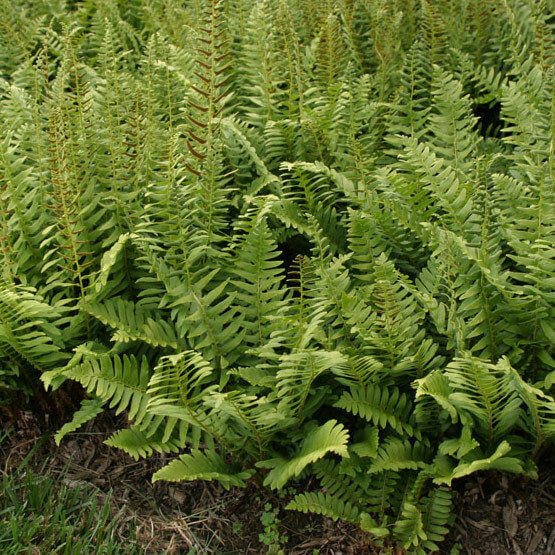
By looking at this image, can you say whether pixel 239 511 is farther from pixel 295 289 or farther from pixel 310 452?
pixel 295 289

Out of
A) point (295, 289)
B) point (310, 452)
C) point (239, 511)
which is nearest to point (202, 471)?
point (239, 511)

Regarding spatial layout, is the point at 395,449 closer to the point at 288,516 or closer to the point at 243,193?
the point at 288,516

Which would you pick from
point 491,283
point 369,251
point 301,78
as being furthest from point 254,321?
point 301,78

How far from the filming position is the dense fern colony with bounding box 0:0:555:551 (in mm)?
2338

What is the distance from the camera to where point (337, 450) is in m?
2.07

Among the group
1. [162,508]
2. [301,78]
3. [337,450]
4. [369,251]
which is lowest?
[162,508]

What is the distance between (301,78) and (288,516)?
231 centimetres

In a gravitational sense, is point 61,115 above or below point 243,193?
above

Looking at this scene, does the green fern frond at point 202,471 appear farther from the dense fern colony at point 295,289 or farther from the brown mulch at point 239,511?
the brown mulch at point 239,511


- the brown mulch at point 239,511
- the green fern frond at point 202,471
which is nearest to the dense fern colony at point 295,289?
the green fern frond at point 202,471

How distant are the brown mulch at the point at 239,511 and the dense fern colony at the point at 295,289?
0.13 meters

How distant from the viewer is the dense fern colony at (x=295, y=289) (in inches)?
92.0

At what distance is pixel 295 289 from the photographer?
2750 millimetres

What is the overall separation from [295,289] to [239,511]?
955 mm
